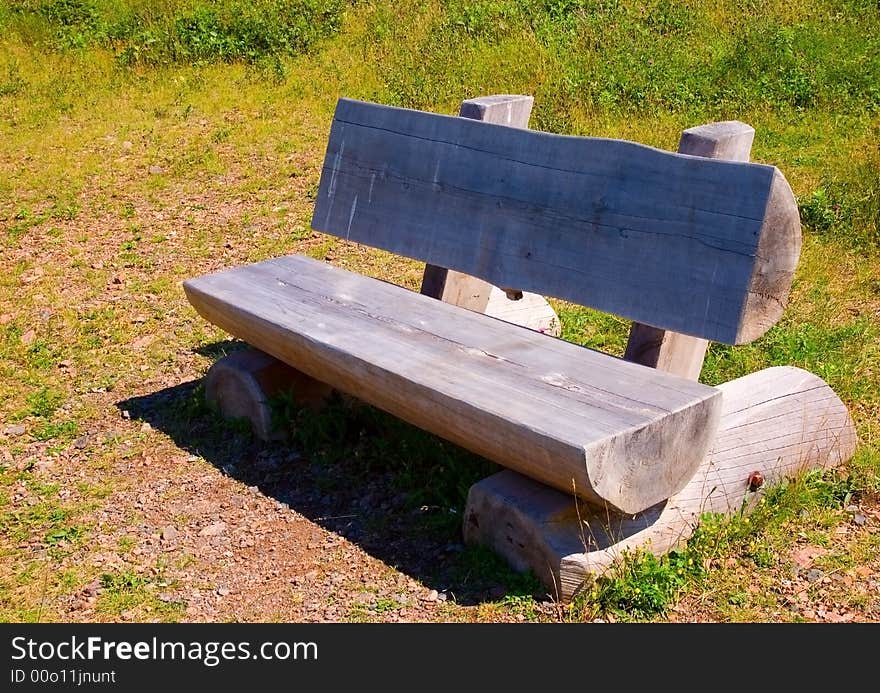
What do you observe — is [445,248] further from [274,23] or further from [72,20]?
[72,20]

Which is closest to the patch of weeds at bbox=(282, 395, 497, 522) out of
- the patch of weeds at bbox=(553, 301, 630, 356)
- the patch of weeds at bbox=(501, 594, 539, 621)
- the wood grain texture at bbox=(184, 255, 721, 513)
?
the wood grain texture at bbox=(184, 255, 721, 513)

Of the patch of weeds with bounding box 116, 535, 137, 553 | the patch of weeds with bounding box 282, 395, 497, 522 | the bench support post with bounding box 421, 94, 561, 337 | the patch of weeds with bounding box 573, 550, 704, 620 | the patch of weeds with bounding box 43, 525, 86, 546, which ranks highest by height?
the bench support post with bounding box 421, 94, 561, 337

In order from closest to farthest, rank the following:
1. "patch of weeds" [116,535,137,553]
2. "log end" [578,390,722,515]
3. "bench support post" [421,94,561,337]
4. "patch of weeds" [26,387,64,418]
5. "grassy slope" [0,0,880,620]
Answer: "log end" [578,390,722,515] < "patch of weeds" [116,535,137,553] < "bench support post" [421,94,561,337] < "grassy slope" [0,0,880,620] < "patch of weeds" [26,387,64,418]

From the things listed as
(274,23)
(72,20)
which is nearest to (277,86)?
(274,23)

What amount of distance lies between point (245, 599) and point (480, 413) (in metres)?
1.00

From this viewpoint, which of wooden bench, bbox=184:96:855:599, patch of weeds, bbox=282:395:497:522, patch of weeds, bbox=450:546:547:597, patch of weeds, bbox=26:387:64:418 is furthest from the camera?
patch of weeds, bbox=26:387:64:418

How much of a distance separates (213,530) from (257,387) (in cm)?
75

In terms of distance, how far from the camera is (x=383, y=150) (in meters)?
4.57

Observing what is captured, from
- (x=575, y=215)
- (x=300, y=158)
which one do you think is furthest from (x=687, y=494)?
(x=300, y=158)

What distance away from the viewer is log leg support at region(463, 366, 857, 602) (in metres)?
3.29

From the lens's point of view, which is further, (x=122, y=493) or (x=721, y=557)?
(x=122, y=493)

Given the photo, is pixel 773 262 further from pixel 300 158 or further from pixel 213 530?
pixel 300 158

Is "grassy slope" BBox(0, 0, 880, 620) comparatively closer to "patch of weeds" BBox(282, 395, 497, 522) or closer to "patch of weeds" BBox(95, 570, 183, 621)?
"patch of weeds" BBox(95, 570, 183, 621)

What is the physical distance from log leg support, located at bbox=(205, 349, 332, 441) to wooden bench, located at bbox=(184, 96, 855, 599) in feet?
0.05
